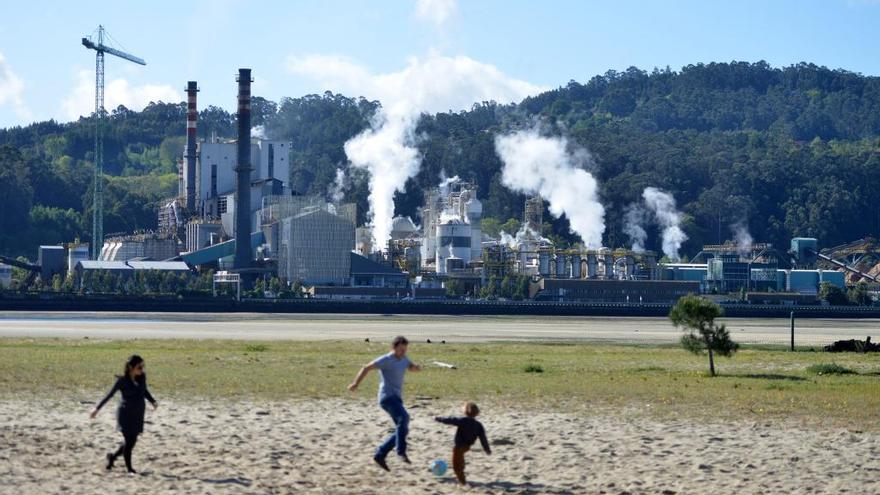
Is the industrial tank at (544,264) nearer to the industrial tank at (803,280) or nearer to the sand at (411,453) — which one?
the industrial tank at (803,280)

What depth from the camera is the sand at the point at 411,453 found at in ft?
78.3

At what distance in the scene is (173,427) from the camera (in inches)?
1101

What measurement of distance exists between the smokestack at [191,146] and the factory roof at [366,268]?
91.5ft

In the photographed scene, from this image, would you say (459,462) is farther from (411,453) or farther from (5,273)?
(5,273)

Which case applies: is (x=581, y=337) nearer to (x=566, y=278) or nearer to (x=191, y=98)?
(x=566, y=278)

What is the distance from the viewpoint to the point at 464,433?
2339 centimetres

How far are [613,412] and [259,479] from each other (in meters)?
9.94

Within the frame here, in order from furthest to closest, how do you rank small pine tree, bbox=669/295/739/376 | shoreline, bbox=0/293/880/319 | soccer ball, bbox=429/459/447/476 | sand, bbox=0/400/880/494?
shoreline, bbox=0/293/880/319 → small pine tree, bbox=669/295/739/376 → soccer ball, bbox=429/459/447/476 → sand, bbox=0/400/880/494

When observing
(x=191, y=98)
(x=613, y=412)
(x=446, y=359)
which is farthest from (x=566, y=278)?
(x=613, y=412)

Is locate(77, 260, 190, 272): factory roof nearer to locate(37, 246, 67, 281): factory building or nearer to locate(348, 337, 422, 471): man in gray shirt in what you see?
locate(37, 246, 67, 281): factory building

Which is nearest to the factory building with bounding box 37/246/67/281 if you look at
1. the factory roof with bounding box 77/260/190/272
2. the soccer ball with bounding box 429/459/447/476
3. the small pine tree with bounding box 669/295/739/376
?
the factory roof with bounding box 77/260/190/272

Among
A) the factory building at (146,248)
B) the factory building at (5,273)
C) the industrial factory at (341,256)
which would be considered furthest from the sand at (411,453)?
the factory building at (146,248)

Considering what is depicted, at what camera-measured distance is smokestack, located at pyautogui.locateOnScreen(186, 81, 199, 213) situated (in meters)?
178

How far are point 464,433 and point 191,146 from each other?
160 meters
